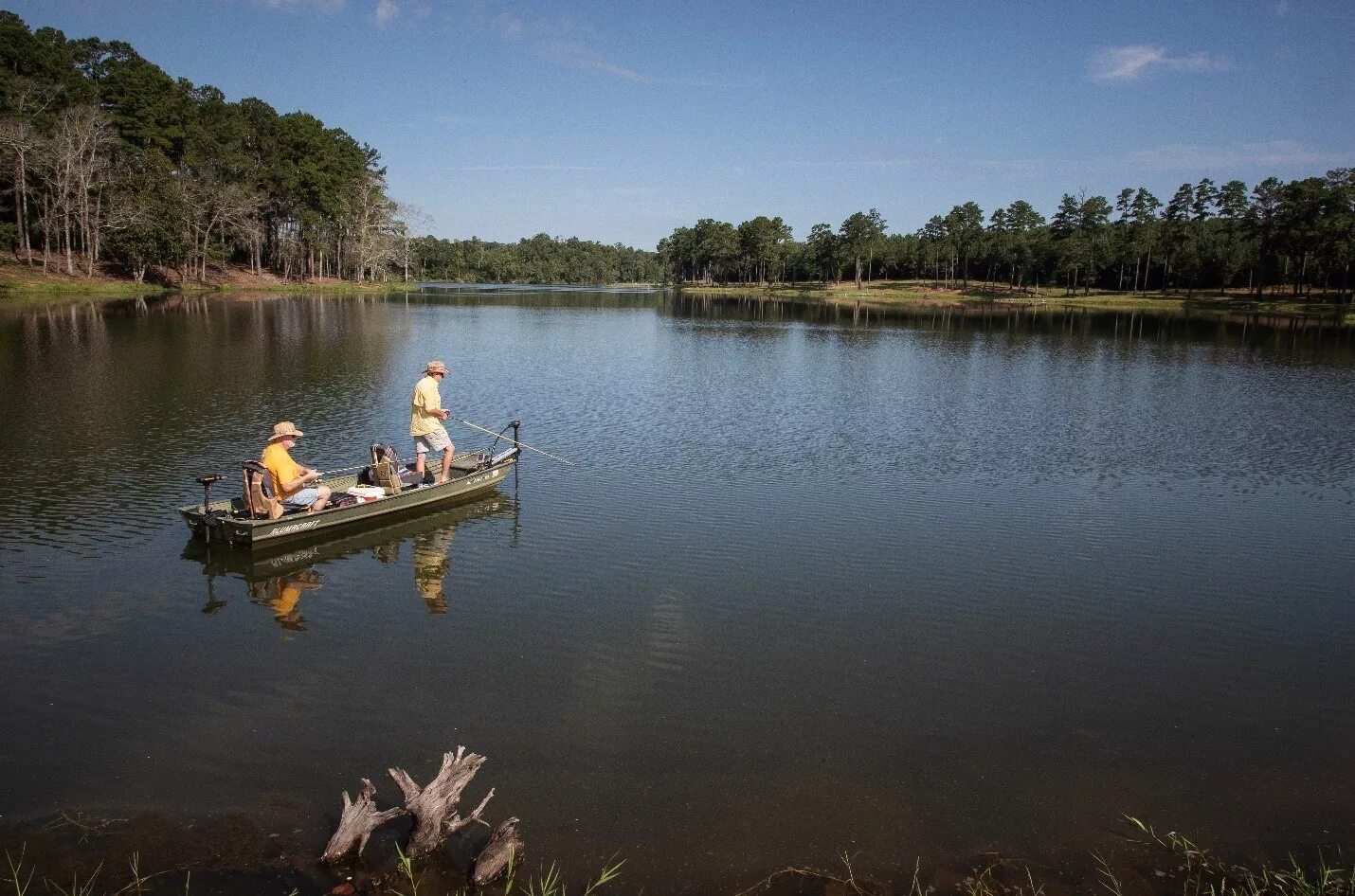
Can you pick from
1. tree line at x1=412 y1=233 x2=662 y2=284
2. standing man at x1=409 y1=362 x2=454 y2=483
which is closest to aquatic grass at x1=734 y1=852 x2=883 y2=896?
standing man at x1=409 y1=362 x2=454 y2=483

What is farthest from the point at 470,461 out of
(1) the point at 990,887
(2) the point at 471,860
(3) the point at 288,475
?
(1) the point at 990,887

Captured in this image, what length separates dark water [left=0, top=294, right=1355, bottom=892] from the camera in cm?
702

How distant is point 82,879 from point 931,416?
2248 centimetres

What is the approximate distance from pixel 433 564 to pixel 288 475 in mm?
2532

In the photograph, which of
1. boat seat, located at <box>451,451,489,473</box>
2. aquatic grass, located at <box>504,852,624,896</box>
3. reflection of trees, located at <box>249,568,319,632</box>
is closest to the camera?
aquatic grass, located at <box>504,852,624,896</box>

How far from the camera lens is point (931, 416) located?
24.9 metres

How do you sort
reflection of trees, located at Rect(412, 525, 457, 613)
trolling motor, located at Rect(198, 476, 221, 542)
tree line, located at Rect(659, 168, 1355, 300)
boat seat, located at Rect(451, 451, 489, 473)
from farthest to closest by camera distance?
tree line, located at Rect(659, 168, 1355, 300), boat seat, located at Rect(451, 451, 489, 473), trolling motor, located at Rect(198, 476, 221, 542), reflection of trees, located at Rect(412, 525, 457, 613)

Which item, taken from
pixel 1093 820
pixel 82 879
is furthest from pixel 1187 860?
pixel 82 879

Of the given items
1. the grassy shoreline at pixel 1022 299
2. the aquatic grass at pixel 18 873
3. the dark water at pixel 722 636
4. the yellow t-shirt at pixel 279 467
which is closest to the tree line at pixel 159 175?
the dark water at pixel 722 636

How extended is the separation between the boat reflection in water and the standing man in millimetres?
1245

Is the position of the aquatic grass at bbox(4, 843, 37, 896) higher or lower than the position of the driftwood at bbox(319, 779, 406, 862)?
lower

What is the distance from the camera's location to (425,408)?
609 inches

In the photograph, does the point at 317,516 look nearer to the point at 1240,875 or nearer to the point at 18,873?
the point at 18,873

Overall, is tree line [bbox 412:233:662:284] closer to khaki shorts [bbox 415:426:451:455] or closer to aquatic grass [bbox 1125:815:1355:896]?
khaki shorts [bbox 415:426:451:455]
